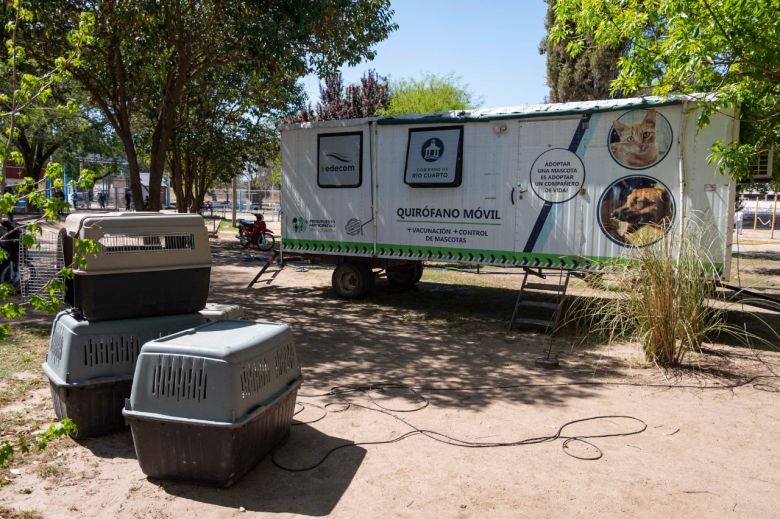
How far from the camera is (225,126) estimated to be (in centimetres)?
2038

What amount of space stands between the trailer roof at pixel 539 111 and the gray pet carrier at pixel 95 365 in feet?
20.3

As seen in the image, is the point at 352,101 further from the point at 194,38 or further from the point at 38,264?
the point at 38,264

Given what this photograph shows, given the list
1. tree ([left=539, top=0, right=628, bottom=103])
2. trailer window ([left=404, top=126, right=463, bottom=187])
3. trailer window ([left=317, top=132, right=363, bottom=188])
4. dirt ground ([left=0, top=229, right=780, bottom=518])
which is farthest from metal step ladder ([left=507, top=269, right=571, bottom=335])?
tree ([left=539, top=0, right=628, bottom=103])

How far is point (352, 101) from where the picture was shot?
22.9 m

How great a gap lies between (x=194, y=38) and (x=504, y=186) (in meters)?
6.66

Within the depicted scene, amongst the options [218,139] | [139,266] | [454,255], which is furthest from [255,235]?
[139,266]

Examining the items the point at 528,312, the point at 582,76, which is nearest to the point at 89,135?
the point at 582,76

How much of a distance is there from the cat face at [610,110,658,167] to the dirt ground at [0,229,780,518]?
2.58 m

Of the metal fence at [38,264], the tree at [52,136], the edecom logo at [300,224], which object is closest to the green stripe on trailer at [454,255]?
the edecom logo at [300,224]

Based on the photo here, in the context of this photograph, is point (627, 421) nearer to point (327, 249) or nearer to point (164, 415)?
point (164, 415)

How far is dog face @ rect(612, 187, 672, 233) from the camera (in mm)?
8195

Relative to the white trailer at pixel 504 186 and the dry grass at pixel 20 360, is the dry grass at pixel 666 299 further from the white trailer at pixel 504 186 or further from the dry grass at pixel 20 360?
the dry grass at pixel 20 360

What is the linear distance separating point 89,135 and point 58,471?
29.8 metres

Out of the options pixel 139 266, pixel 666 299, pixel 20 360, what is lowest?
pixel 20 360
